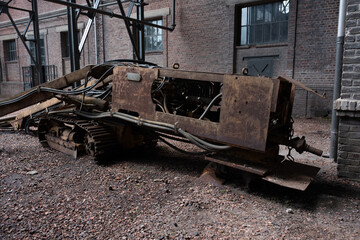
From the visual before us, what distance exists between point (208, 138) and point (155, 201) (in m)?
0.93

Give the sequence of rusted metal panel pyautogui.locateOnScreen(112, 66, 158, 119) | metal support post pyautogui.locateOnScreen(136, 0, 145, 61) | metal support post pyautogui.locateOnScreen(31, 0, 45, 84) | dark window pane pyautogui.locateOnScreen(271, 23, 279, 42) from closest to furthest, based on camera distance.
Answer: rusted metal panel pyautogui.locateOnScreen(112, 66, 158, 119) → metal support post pyautogui.locateOnScreen(136, 0, 145, 61) → metal support post pyautogui.locateOnScreen(31, 0, 45, 84) → dark window pane pyautogui.locateOnScreen(271, 23, 279, 42)

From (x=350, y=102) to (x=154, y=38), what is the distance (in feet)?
37.6

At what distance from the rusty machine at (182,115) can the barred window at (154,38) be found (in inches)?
355

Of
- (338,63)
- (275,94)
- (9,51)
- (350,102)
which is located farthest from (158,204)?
(9,51)

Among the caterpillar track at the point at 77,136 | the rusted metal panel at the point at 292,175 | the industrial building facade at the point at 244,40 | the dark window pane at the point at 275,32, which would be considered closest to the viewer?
the rusted metal panel at the point at 292,175

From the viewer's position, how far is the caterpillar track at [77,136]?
4.35m

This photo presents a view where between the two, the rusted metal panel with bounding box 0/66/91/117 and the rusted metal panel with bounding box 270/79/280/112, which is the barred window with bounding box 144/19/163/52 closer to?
the rusted metal panel with bounding box 0/66/91/117

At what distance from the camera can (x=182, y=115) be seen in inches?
Answer: 157

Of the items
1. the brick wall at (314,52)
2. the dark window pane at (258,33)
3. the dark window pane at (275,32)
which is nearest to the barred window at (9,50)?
the dark window pane at (258,33)

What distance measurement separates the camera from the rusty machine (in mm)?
3020

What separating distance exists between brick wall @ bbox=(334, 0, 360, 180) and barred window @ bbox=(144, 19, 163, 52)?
10.7m

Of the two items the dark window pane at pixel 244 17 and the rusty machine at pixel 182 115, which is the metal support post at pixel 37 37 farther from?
the dark window pane at pixel 244 17

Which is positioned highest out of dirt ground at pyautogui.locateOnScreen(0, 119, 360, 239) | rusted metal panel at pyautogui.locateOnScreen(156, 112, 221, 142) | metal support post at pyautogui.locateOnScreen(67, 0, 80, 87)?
metal support post at pyautogui.locateOnScreen(67, 0, 80, 87)

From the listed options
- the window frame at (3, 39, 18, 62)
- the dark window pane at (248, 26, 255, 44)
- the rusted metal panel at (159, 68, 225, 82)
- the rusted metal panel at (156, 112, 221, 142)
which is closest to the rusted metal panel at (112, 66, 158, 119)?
the rusted metal panel at (159, 68, 225, 82)
